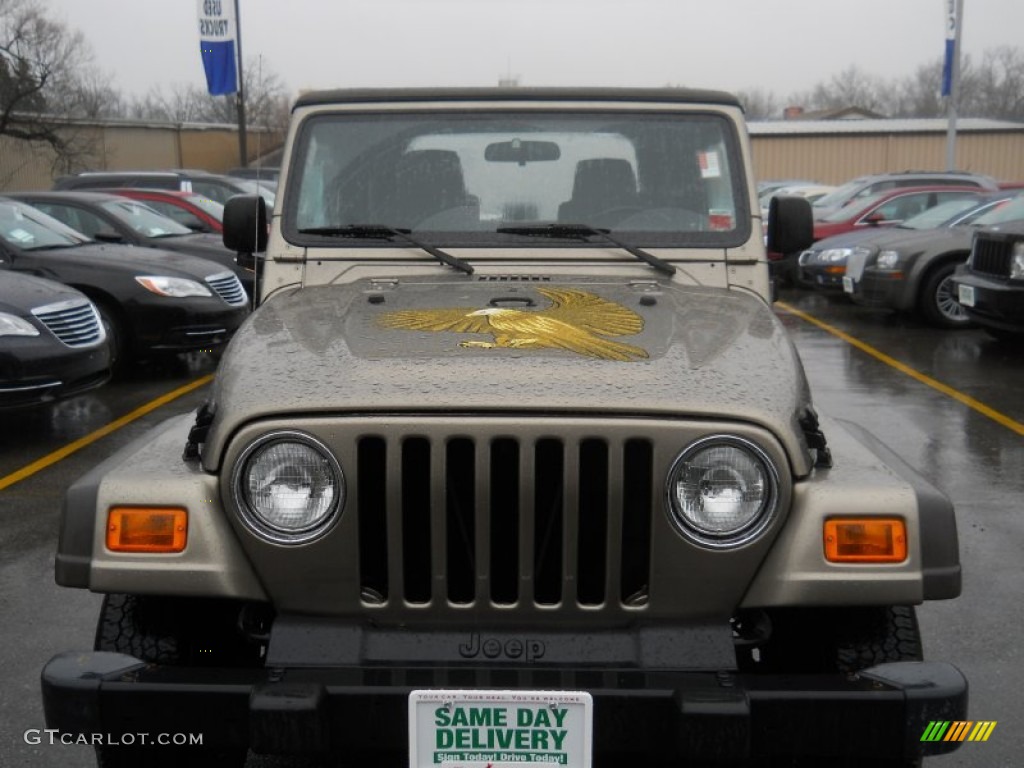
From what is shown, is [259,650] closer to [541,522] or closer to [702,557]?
[541,522]

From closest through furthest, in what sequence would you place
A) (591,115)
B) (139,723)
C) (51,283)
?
1. (139,723)
2. (591,115)
3. (51,283)

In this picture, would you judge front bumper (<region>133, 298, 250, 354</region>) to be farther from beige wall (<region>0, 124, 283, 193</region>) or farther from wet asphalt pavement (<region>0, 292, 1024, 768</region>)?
beige wall (<region>0, 124, 283, 193</region>)

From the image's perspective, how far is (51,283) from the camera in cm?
820

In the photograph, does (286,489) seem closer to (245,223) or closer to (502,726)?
(502,726)

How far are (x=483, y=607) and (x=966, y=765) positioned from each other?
1694mm

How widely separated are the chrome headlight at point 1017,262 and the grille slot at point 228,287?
21.1ft

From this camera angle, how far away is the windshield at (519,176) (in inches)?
163

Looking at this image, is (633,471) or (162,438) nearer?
(633,471)

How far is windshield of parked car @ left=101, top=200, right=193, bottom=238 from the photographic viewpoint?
12188mm

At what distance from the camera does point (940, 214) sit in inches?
586

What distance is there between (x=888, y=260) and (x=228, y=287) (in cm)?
685

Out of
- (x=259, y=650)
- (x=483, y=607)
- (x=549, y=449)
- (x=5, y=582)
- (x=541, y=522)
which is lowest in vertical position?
(x=5, y=582)

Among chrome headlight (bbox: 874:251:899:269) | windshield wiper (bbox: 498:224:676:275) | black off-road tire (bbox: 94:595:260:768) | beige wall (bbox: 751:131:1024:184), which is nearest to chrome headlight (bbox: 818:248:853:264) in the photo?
chrome headlight (bbox: 874:251:899:269)

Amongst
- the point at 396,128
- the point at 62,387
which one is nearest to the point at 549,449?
the point at 396,128
